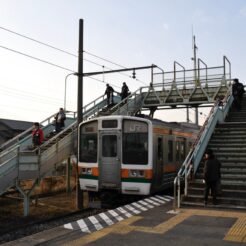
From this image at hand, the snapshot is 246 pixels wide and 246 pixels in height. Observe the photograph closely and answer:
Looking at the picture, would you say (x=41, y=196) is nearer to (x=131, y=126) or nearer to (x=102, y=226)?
(x=131, y=126)

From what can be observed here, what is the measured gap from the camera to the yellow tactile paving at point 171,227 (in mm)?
7594

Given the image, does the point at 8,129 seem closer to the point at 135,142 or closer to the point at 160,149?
the point at 160,149

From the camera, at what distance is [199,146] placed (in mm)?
13508

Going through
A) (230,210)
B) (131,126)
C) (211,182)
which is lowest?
(230,210)

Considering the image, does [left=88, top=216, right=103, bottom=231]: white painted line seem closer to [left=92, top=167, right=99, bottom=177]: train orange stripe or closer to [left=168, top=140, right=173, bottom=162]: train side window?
[left=92, top=167, right=99, bottom=177]: train orange stripe

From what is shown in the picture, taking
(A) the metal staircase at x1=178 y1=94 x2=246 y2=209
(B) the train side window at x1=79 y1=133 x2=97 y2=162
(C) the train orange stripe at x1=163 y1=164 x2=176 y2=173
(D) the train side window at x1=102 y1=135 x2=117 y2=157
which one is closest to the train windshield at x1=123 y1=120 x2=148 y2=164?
(D) the train side window at x1=102 y1=135 x2=117 y2=157

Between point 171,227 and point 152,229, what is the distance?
17.3 inches

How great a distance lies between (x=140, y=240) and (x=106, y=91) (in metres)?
17.1

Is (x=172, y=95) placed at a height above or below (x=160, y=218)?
above

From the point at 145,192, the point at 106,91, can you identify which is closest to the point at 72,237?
the point at 145,192

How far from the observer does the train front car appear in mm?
13852

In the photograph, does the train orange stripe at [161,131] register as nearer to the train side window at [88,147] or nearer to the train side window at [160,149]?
the train side window at [160,149]

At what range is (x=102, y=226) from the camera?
28.2 feet

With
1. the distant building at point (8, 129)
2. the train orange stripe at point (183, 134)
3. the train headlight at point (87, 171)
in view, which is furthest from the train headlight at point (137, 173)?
the distant building at point (8, 129)
